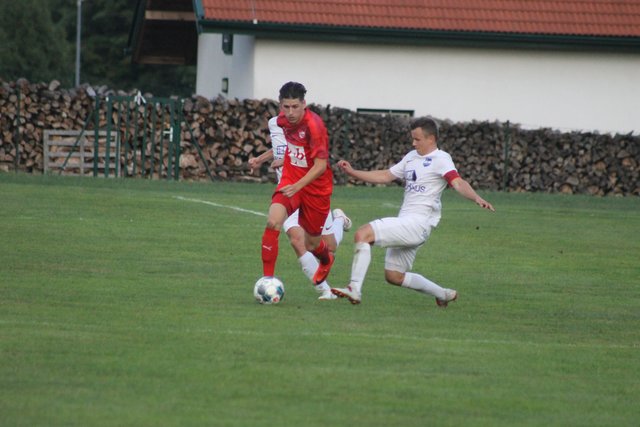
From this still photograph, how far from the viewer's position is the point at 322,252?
12195 mm

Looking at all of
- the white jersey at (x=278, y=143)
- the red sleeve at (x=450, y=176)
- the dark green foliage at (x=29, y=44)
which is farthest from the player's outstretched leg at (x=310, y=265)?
the dark green foliage at (x=29, y=44)

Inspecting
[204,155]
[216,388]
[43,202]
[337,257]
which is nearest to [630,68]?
[204,155]

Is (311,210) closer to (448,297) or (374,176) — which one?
(374,176)

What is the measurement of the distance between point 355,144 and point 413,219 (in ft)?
76.0

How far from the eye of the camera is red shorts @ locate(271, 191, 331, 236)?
38.7 ft

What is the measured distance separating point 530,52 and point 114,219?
19067 millimetres

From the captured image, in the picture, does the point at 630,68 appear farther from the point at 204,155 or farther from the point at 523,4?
the point at 204,155

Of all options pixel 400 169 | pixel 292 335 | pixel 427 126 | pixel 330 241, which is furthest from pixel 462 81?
pixel 292 335

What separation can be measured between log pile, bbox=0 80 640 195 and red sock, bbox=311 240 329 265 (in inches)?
823

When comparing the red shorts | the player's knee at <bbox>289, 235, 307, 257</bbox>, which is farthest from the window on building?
the red shorts

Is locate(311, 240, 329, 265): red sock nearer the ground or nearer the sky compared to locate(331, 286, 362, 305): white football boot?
nearer the sky

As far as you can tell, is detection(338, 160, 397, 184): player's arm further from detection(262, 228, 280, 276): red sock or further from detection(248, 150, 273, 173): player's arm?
detection(248, 150, 273, 173): player's arm

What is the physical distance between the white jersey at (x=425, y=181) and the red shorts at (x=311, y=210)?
726 millimetres

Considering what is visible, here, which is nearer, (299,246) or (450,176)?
(450,176)
